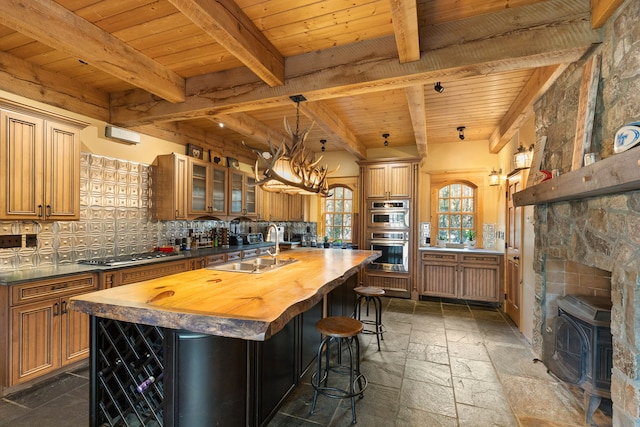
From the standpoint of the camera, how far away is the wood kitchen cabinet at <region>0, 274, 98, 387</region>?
87.7 inches

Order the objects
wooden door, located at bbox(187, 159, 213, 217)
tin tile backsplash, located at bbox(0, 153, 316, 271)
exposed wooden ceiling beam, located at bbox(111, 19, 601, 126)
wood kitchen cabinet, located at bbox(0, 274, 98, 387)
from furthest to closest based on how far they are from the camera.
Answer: wooden door, located at bbox(187, 159, 213, 217) → tin tile backsplash, located at bbox(0, 153, 316, 271) → wood kitchen cabinet, located at bbox(0, 274, 98, 387) → exposed wooden ceiling beam, located at bbox(111, 19, 601, 126)

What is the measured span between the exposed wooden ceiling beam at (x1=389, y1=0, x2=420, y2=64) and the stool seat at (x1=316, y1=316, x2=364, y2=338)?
2014 millimetres

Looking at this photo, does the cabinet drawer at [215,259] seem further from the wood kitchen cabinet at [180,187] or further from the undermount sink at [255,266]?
the undermount sink at [255,266]

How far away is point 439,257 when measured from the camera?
505 centimetres

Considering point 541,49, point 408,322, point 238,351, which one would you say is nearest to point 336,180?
point 408,322

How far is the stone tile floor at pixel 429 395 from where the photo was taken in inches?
81.0

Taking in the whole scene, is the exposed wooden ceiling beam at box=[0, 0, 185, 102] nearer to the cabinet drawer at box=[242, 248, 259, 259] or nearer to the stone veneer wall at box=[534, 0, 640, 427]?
the cabinet drawer at box=[242, 248, 259, 259]

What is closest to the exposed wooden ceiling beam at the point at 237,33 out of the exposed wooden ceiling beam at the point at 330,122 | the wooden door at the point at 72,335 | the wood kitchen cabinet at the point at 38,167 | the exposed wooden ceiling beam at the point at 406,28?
the exposed wooden ceiling beam at the point at 330,122

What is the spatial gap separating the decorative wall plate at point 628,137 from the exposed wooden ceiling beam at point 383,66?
796mm

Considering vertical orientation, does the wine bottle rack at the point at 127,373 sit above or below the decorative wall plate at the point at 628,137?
below

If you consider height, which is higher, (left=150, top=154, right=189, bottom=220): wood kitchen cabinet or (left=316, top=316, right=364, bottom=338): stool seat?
(left=150, top=154, right=189, bottom=220): wood kitchen cabinet

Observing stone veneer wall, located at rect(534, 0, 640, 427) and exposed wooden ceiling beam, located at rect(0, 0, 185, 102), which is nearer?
stone veneer wall, located at rect(534, 0, 640, 427)

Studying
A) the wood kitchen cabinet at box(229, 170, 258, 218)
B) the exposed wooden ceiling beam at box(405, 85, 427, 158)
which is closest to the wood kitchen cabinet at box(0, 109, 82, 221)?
the wood kitchen cabinet at box(229, 170, 258, 218)

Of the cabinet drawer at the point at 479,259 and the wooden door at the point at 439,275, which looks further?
the wooden door at the point at 439,275
